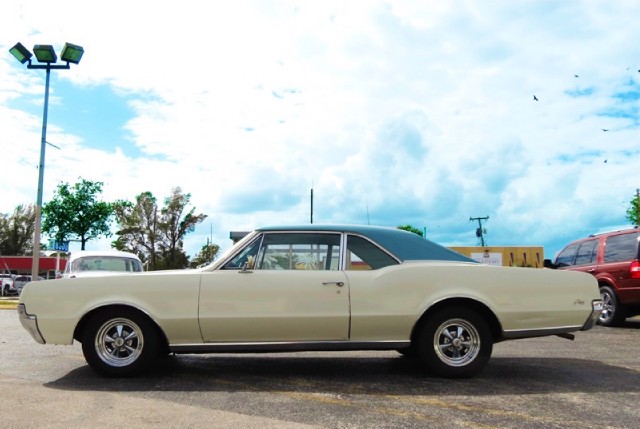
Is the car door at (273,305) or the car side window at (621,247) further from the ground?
the car side window at (621,247)

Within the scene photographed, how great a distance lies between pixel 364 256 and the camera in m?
5.80

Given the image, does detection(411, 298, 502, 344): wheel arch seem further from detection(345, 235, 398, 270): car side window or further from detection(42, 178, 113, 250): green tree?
detection(42, 178, 113, 250): green tree

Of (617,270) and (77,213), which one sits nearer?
(617,270)

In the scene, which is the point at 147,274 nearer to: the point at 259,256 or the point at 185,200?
the point at 259,256

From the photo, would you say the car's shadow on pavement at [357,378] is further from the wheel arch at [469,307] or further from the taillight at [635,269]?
the taillight at [635,269]

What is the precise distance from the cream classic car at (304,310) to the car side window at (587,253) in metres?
6.35

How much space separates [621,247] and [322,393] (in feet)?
26.8

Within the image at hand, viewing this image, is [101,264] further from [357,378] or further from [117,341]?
[357,378]

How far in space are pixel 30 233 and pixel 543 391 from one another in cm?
7438

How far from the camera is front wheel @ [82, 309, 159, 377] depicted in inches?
216

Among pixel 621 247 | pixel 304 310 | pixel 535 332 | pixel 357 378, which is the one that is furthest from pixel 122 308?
pixel 621 247

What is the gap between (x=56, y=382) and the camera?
17.9ft

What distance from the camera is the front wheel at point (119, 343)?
18.0 feet

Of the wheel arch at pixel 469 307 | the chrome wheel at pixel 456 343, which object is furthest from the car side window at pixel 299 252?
the chrome wheel at pixel 456 343
